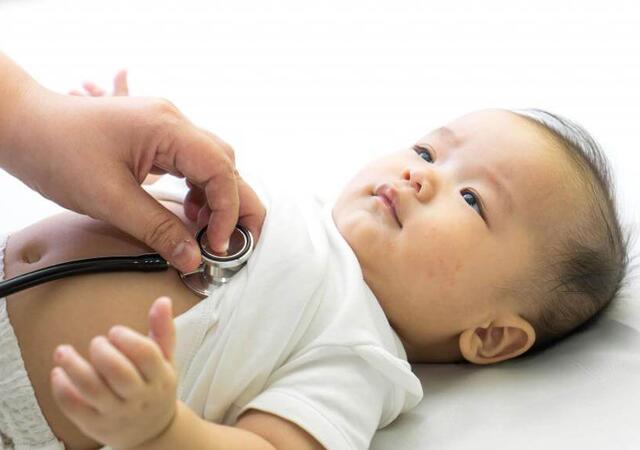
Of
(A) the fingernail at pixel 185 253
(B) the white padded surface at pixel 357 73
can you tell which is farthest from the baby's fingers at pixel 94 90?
(A) the fingernail at pixel 185 253

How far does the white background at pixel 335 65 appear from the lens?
1819mm

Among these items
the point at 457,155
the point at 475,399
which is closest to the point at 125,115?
the point at 457,155

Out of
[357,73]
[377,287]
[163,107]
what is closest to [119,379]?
[163,107]

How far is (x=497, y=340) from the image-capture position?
1.33 m

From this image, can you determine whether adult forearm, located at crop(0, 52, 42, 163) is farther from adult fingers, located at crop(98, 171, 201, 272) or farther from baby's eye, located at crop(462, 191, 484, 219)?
baby's eye, located at crop(462, 191, 484, 219)

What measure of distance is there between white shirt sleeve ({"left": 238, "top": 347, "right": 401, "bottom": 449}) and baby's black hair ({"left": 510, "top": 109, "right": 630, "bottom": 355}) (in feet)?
0.99

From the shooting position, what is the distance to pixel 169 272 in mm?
1150

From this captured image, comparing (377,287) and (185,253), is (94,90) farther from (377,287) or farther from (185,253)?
(377,287)

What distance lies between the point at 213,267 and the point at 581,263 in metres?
0.57

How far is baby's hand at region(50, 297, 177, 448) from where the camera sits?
798 mm

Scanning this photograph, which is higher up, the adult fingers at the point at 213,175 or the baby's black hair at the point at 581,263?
the adult fingers at the point at 213,175

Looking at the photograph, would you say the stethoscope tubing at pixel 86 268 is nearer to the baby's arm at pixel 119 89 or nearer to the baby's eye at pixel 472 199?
the baby's arm at pixel 119 89

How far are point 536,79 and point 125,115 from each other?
119cm

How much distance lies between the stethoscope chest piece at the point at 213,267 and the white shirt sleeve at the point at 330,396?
0.15 m
